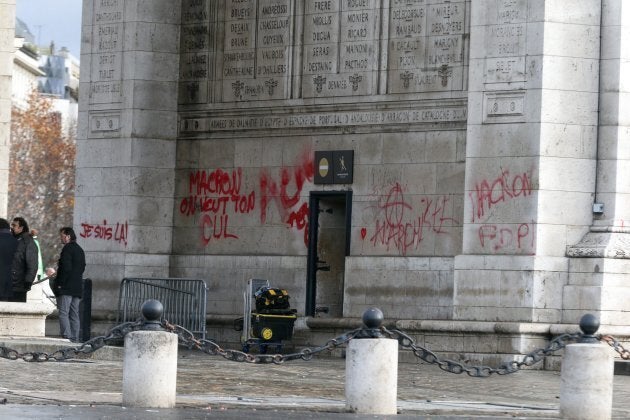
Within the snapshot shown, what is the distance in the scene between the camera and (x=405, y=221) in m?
34.2

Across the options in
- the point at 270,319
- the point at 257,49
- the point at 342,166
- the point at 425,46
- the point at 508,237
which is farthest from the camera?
the point at 257,49

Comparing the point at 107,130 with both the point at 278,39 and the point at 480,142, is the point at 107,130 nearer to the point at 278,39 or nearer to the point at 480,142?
the point at 278,39

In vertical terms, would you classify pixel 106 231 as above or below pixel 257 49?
below

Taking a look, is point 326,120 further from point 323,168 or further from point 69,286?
point 69,286

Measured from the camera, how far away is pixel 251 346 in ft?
114

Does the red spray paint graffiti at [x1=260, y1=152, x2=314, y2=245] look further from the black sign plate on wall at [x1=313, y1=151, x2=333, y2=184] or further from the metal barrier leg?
the metal barrier leg

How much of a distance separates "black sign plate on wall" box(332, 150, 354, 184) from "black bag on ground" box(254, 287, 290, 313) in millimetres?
2246

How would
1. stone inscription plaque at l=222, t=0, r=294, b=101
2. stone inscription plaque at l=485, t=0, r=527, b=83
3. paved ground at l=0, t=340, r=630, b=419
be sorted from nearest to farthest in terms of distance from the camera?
paved ground at l=0, t=340, r=630, b=419
stone inscription plaque at l=485, t=0, r=527, b=83
stone inscription plaque at l=222, t=0, r=294, b=101

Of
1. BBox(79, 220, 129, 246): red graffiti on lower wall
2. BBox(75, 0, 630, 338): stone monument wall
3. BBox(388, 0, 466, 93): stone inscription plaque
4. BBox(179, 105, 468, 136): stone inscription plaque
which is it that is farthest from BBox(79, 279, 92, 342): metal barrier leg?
BBox(388, 0, 466, 93): stone inscription plaque

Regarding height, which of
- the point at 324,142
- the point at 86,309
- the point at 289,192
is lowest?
the point at 86,309

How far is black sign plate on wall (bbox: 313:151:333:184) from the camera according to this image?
3528 cm

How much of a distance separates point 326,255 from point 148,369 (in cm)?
1468

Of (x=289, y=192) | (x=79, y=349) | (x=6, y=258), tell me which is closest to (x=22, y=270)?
(x=6, y=258)

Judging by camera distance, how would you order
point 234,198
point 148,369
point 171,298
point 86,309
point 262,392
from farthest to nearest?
point 234,198 → point 171,298 → point 86,309 → point 262,392 → point 148,369
